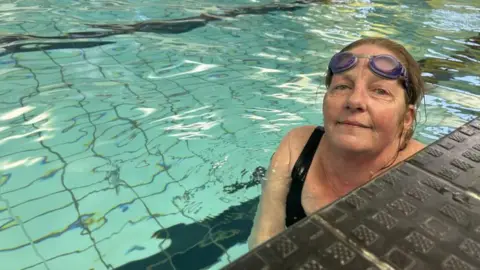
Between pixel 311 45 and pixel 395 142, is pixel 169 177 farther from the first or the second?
pixel 311 45

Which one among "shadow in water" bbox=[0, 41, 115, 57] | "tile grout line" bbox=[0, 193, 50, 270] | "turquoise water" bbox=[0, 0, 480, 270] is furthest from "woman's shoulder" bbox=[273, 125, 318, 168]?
"shadow in water" bbox=[0, 41, 115, 57]

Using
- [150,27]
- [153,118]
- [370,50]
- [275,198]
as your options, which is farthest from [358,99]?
[150,27]

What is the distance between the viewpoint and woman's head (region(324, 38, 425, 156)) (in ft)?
5.96

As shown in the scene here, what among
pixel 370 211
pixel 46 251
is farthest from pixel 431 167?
pixel 46 251

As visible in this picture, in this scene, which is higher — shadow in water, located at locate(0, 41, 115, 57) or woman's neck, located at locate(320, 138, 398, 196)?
woman's neck, located at locate(320, 138, 398, 196)

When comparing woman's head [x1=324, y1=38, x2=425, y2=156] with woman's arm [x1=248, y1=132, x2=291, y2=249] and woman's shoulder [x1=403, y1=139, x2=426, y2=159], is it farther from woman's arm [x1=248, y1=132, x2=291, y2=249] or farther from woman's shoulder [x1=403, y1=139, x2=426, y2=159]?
woman's arm [x1=248, y1=132, x2=291, y2=249]

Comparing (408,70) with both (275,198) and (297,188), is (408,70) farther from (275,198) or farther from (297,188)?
(275,198)

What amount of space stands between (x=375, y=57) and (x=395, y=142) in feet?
1.39

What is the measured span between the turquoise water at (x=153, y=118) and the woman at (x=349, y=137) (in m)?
0.62

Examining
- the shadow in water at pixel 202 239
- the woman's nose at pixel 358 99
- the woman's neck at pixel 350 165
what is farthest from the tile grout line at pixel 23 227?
the woman's nose at pixel 358 99

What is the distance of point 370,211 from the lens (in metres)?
1.20

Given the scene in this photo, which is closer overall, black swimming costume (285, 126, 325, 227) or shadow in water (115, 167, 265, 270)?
black swimming costume (285, 126, 325, 227)

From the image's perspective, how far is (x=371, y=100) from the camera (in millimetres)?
1839

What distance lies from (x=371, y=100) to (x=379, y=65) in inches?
7.4
